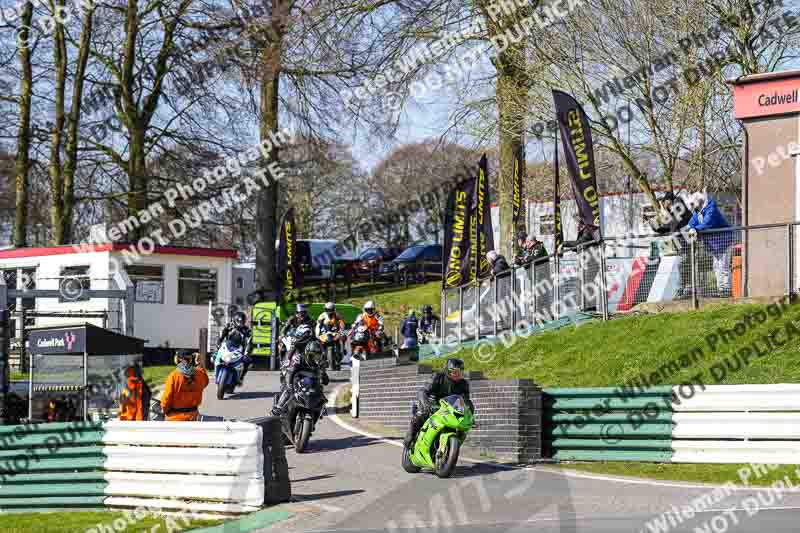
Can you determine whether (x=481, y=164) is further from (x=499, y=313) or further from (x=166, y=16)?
(x=166, y=16)

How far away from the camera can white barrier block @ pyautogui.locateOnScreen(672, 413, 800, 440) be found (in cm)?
1261

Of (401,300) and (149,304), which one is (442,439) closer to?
(149,304)

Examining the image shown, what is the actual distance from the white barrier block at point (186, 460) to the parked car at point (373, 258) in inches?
1507

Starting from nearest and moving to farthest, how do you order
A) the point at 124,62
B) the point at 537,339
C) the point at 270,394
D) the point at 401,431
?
the point at 401,431
the point at 537,339
the point at 270,394
the point at 124,62

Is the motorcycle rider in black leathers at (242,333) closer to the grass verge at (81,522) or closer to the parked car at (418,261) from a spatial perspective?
the grass verge at (81,522)

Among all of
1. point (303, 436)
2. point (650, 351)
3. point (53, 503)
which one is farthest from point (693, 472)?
point (53, 503)

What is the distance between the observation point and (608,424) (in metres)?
13.7

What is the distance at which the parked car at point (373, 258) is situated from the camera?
171 ft

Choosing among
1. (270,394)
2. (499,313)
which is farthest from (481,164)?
(270,394)

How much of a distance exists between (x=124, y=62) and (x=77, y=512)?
2727cm

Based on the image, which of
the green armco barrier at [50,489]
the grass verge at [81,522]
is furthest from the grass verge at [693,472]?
the green armco barrier at [50,489]

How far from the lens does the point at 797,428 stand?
12.5m

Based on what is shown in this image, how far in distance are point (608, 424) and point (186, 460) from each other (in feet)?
17.0

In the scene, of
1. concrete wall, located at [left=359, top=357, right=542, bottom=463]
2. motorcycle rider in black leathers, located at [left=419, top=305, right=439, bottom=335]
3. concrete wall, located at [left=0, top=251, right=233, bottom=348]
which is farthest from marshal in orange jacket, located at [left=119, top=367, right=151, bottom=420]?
concrete wall, located at [left=0, top=251, right=233, bottom=348]
